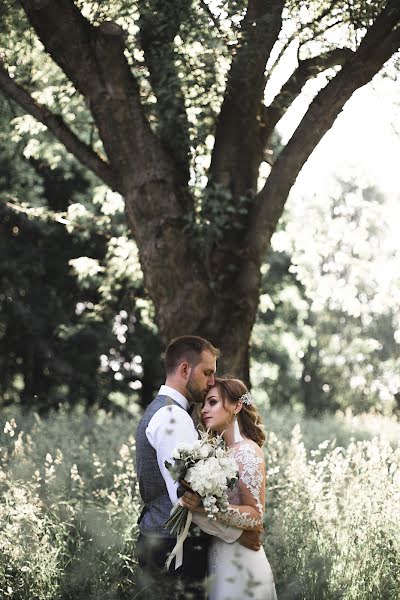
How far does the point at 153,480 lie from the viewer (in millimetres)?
5258

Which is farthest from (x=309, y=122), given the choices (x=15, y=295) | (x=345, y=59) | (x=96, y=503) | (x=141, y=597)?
(x=15, y=295)

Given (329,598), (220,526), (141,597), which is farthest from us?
(141,597)

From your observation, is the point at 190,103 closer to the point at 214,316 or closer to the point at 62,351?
the point at 214,316

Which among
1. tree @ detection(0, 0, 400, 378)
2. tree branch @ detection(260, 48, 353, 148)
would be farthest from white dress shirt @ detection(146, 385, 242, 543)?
tree branch @ detection(260, 48, 353, 148)

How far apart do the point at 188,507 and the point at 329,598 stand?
68.0 inches

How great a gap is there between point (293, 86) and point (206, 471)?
6184mm

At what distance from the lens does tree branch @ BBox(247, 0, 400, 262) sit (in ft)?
28.3

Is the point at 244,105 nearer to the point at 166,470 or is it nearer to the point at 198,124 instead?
the point at 198,124

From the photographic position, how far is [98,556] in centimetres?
677

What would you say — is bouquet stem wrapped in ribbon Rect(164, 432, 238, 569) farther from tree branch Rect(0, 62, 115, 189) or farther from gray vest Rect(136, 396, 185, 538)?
tree branch Rect(0, 62, 115, 189)

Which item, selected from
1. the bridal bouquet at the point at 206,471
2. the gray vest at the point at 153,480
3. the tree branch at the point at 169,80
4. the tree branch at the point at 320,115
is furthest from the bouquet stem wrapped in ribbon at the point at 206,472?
the tree branch at the point at 169,80

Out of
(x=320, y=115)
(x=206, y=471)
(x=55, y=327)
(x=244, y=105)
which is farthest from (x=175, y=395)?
(x=55, y=327)

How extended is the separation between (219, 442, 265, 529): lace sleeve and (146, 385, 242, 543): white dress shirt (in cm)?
11

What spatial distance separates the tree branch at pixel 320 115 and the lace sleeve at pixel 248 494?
389 cm
